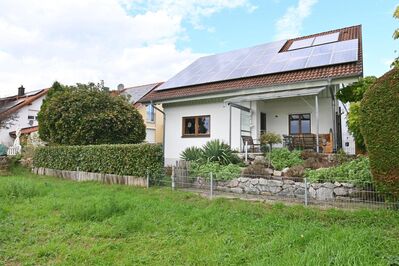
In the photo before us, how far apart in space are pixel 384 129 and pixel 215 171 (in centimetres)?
510

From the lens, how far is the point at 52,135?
15773 millimetres

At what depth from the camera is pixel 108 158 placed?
38.3ft

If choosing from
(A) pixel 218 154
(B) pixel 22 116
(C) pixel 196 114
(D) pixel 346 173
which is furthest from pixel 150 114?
(D) pixel 346 173

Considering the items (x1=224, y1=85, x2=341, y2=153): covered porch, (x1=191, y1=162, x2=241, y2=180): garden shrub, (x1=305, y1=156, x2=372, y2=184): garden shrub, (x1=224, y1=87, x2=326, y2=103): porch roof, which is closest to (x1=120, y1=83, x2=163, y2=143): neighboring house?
(x1=224, y1=85, x2=341, y2=153): covered porch

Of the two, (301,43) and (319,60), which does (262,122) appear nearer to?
(319,60)

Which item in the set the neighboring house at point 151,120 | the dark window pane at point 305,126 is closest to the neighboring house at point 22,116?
the neighboring house at point 151,120

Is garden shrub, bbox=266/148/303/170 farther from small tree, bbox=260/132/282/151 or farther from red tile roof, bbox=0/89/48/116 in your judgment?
red tile roof, bbox=0/89/48/116

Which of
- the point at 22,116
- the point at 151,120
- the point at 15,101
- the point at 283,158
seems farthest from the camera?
the point at 15,101

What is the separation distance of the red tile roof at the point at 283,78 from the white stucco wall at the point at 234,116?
699 millimetres

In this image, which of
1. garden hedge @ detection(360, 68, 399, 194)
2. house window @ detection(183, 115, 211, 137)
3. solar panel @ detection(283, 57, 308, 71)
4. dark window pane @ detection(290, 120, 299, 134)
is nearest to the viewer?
garden hedge @ detection(360, 68, 399, 194)

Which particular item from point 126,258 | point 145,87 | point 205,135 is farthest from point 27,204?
point 145,87

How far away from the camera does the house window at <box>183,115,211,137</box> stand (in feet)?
49.5

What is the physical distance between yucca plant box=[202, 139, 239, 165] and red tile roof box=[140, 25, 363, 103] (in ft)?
11.5

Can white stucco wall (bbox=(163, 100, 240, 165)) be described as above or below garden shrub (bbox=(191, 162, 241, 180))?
above
